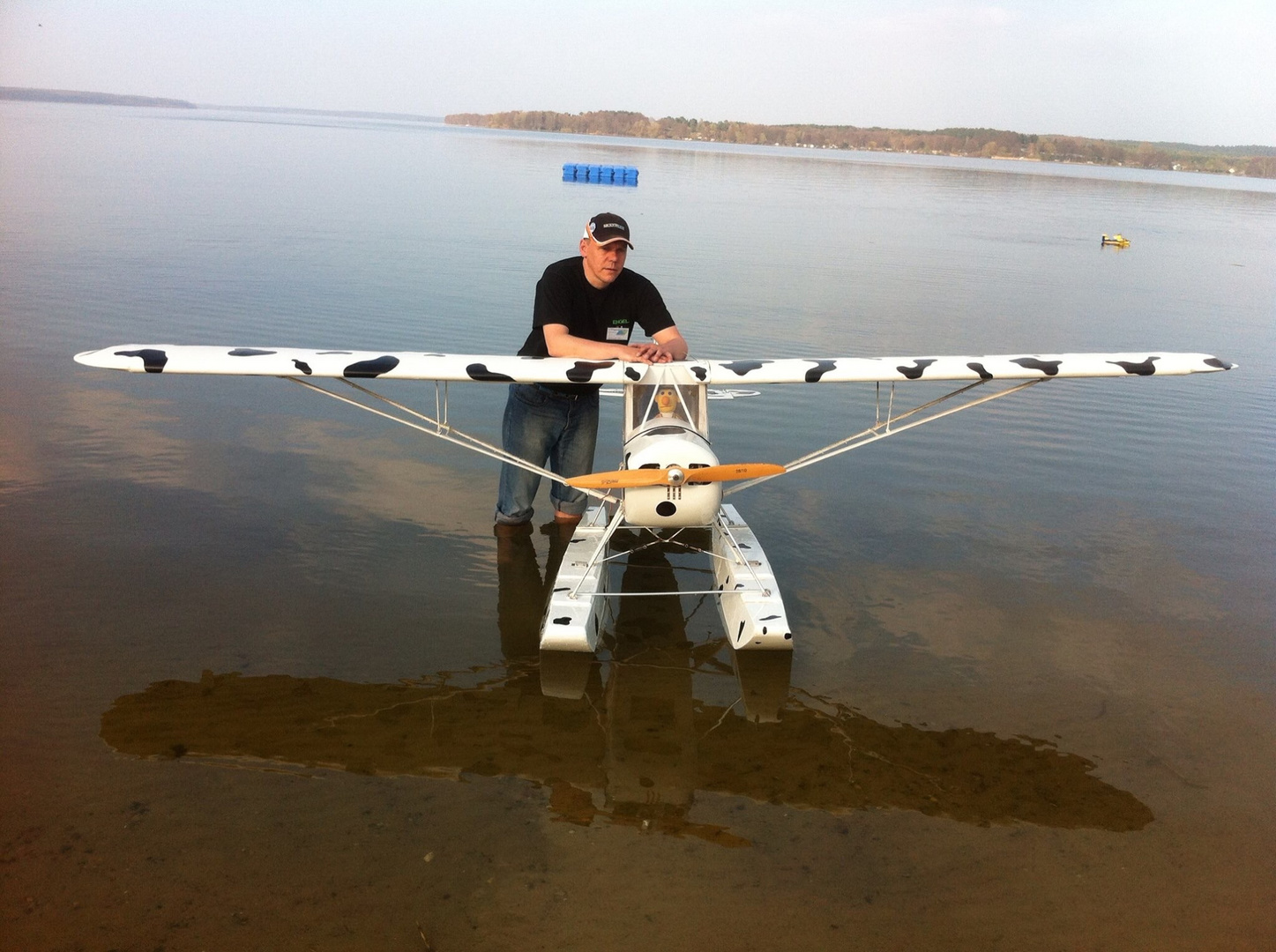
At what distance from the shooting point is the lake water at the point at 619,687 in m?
4.16

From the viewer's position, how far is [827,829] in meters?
4.66

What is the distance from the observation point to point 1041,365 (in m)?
6.90

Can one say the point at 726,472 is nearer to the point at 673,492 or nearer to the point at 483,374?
the point at 673,492

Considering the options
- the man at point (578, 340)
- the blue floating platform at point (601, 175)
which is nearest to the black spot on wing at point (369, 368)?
the man at point (578, 340)

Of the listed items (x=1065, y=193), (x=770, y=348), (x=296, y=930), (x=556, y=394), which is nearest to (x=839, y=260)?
(x=770, y=348)

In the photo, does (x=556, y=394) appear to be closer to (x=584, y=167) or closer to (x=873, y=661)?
(x=873, y=661)

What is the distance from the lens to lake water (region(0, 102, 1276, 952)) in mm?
4160

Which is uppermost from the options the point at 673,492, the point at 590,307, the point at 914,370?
the point at 590,307

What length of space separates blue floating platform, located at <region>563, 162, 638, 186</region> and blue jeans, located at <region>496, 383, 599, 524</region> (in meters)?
40.5

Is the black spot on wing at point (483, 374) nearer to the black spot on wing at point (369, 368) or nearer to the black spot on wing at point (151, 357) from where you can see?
the black spot on wing at point (369, 368)

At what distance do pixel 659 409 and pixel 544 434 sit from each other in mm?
1261

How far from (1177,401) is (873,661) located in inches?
371

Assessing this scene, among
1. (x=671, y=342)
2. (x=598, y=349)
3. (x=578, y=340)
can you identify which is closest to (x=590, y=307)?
(x=578, y=340)

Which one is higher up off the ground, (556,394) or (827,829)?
(556,394)
